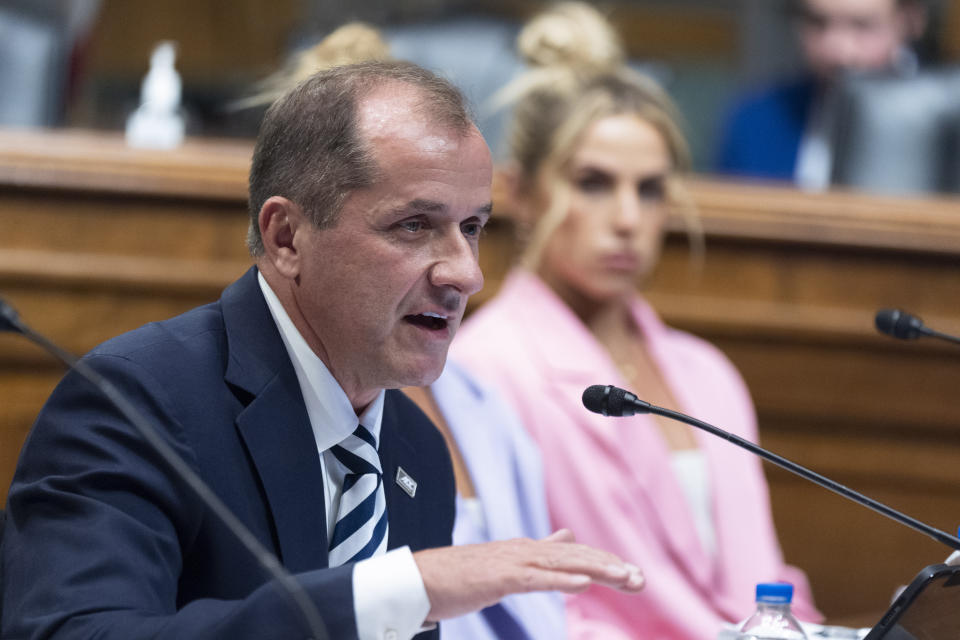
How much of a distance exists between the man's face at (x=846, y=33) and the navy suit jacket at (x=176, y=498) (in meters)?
2.01

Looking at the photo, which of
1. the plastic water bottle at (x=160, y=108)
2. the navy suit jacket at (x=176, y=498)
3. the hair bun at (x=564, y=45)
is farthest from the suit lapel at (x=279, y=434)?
the plastic water bottle at (x=160, y=108)

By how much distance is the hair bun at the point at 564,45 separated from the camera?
2168 millimetres

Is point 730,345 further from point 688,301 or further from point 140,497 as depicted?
point 140,497

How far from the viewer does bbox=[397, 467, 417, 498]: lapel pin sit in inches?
45.9

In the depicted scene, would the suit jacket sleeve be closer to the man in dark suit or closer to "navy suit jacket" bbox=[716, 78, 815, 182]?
the man in dark suit

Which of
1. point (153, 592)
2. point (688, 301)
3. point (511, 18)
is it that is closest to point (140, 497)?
point (153, 592)

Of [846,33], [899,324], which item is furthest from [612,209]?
[846,33]

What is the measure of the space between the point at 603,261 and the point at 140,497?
1.15 m

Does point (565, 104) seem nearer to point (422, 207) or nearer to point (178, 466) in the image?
point (422, 207)

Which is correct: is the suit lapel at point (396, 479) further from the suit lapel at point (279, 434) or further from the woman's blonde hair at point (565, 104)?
the woman's blonde hair at point (565, 104)

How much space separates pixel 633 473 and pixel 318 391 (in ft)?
2.98

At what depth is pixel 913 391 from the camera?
215cm

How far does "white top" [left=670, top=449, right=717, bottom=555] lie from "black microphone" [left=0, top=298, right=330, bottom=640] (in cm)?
116

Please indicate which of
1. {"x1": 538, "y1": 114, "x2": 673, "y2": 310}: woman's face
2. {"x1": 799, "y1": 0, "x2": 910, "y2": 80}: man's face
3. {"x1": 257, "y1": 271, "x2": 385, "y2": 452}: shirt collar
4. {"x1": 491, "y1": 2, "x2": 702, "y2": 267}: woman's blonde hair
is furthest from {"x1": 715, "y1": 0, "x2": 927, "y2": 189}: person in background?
{"x1": 257, "y1": 271, "x2": 385, "y2": 452}: shirt collar
